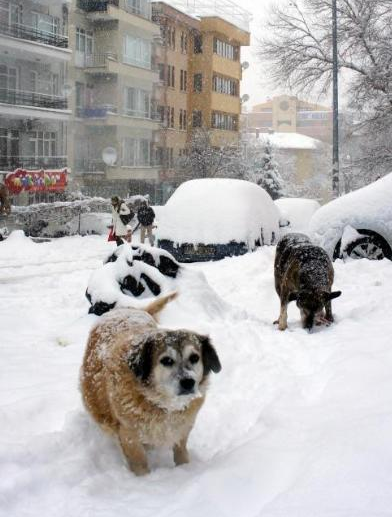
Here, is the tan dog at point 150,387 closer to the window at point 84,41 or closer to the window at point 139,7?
the window at point 84,41

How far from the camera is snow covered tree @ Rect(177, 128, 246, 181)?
47.1 meters

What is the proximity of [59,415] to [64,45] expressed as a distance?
36161 millimetres

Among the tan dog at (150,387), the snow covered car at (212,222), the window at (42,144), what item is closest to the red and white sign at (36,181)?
the window at (42,144)

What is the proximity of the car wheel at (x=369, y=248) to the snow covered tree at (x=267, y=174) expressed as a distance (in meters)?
37.4

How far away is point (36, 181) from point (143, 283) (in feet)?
82.3

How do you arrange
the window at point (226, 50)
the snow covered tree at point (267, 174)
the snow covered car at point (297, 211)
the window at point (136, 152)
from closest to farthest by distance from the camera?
the snow covered car at point (297, 211)
the window at point (136, 152)
the snow covered tree at point (267, 174)
the window at point (226, 50)

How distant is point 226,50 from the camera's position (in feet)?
188

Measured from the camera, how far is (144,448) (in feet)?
14.1

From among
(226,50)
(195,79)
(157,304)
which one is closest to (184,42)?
(195,79)

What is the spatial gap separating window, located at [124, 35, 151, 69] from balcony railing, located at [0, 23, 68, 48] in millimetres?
6471

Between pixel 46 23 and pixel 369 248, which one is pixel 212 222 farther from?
pixel 46 23

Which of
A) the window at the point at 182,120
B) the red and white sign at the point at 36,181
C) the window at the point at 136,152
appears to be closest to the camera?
the red and white sign at the point at 36,181

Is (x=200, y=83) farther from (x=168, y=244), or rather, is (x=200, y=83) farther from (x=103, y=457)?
(x=103, y=457)

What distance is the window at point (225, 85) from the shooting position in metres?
55.9
